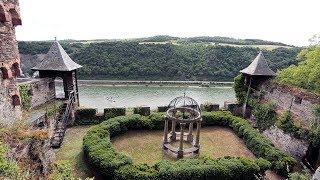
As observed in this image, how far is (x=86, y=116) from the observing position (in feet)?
72.7

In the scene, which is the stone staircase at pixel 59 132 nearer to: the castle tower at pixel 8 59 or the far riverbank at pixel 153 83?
the castle tower at pixel 8 59

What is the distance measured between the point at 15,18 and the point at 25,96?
7471mm

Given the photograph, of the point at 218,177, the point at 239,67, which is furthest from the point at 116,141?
the point at 239,67

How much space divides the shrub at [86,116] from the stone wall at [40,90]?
2432 millimetres

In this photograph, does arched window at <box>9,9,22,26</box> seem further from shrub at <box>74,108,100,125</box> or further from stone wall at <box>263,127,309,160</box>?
stone wall at <box>263,127,309,160</box>

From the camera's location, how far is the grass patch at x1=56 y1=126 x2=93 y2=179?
14876mm

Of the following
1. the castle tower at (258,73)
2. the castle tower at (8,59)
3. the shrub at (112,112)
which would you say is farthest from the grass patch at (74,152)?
the castle tower at (258,73)

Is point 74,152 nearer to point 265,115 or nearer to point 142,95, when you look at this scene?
point 265,115

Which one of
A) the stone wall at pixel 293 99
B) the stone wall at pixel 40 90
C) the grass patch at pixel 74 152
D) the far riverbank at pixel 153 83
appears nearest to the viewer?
the grass patch at pixel 74 152

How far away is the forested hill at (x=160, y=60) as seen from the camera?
51250 millimetres

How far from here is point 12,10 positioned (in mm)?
11453

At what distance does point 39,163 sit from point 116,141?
356 inches

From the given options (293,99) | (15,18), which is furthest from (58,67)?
(293,99)

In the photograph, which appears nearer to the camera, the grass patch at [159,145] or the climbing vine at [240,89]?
the grass patch at [159,145]
